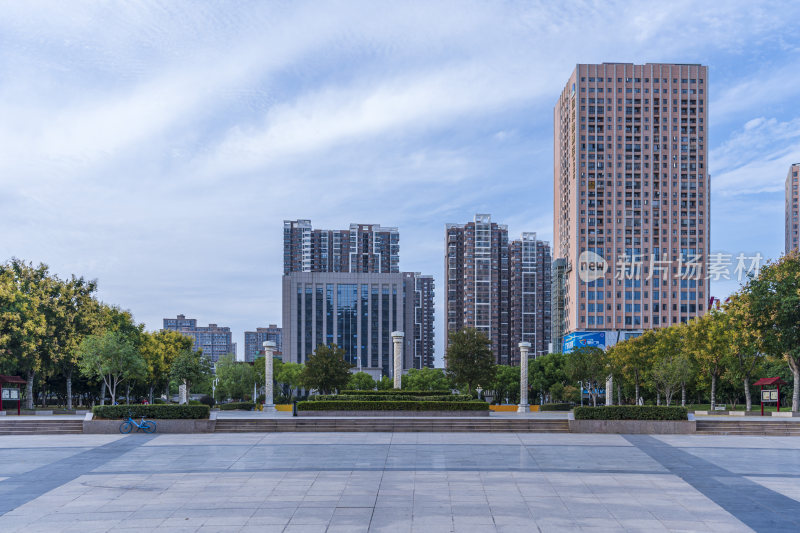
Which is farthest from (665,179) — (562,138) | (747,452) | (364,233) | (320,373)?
(747,452)

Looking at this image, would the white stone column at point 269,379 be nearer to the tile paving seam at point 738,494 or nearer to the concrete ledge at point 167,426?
the concrete ledge at point 167,426

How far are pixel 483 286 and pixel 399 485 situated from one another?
16112cm

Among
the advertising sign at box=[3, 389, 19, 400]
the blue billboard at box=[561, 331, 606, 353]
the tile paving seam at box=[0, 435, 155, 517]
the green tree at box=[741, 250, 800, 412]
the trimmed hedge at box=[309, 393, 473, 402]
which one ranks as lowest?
the blue billboard at box=[561, 331, 606, 353]

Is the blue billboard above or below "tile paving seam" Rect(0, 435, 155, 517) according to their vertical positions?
below

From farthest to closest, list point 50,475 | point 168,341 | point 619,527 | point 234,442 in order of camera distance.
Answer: point 168,341
point 234,442
point 50,475
point 619,527

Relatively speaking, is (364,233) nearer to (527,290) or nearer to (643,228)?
(527,290)

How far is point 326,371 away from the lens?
60094mm

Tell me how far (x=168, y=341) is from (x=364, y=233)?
116 metres

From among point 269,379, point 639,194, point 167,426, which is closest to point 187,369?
point 269,379

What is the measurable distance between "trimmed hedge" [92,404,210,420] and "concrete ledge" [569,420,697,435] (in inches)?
656

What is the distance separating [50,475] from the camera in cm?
1870

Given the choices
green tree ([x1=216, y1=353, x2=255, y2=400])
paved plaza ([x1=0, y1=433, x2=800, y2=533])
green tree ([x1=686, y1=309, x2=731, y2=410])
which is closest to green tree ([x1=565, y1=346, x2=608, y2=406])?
green tree ([x1=686, y1=309, x2=731, y2=410])

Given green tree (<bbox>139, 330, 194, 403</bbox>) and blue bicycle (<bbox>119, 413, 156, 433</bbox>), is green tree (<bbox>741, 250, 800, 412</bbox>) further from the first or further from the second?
green tree (<bbox>139, 330, 194, 403</bbox>)

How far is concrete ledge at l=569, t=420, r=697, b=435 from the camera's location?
99.8 feet
